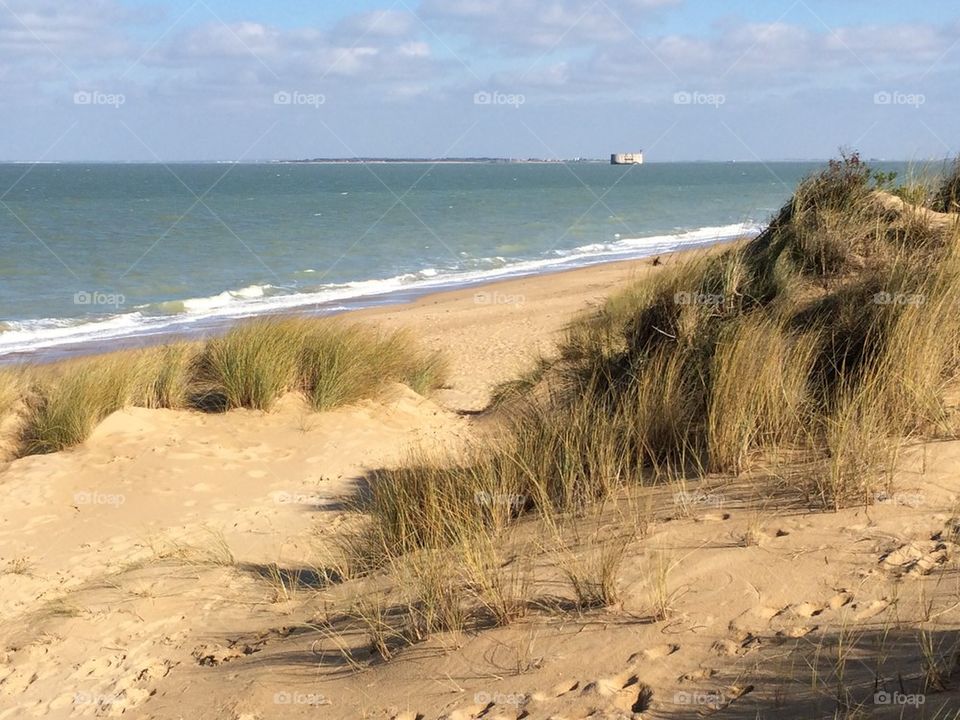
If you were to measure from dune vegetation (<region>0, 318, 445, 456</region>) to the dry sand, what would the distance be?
22.6 inches

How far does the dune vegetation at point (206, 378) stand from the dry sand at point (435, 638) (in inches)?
22.6

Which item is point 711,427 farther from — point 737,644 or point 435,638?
point 435,638

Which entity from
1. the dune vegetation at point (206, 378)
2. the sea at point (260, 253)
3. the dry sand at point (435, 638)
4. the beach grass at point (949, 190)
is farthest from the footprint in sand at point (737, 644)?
the beach grass at point (949, 190)

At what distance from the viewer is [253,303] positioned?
2162 centimetres

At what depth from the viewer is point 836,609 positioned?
356 cm

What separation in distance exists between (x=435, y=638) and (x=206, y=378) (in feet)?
20.0

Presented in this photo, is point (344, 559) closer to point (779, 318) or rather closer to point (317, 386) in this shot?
point (779, 318)

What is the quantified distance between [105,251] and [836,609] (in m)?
30.8

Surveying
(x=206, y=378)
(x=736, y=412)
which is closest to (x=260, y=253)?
(x=206, y=378)

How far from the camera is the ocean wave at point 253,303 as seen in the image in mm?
17516

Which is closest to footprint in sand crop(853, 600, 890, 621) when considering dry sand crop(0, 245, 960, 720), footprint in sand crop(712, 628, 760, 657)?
dry sand crop(0, 245, 960, 720)

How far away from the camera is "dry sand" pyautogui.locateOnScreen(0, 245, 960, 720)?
10.8ft

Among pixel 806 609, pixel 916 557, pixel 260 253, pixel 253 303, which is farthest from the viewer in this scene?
pixel 260 253

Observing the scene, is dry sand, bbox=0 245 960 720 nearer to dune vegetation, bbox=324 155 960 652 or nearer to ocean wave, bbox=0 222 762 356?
dune vegetation, bbox=324 155 960 652
